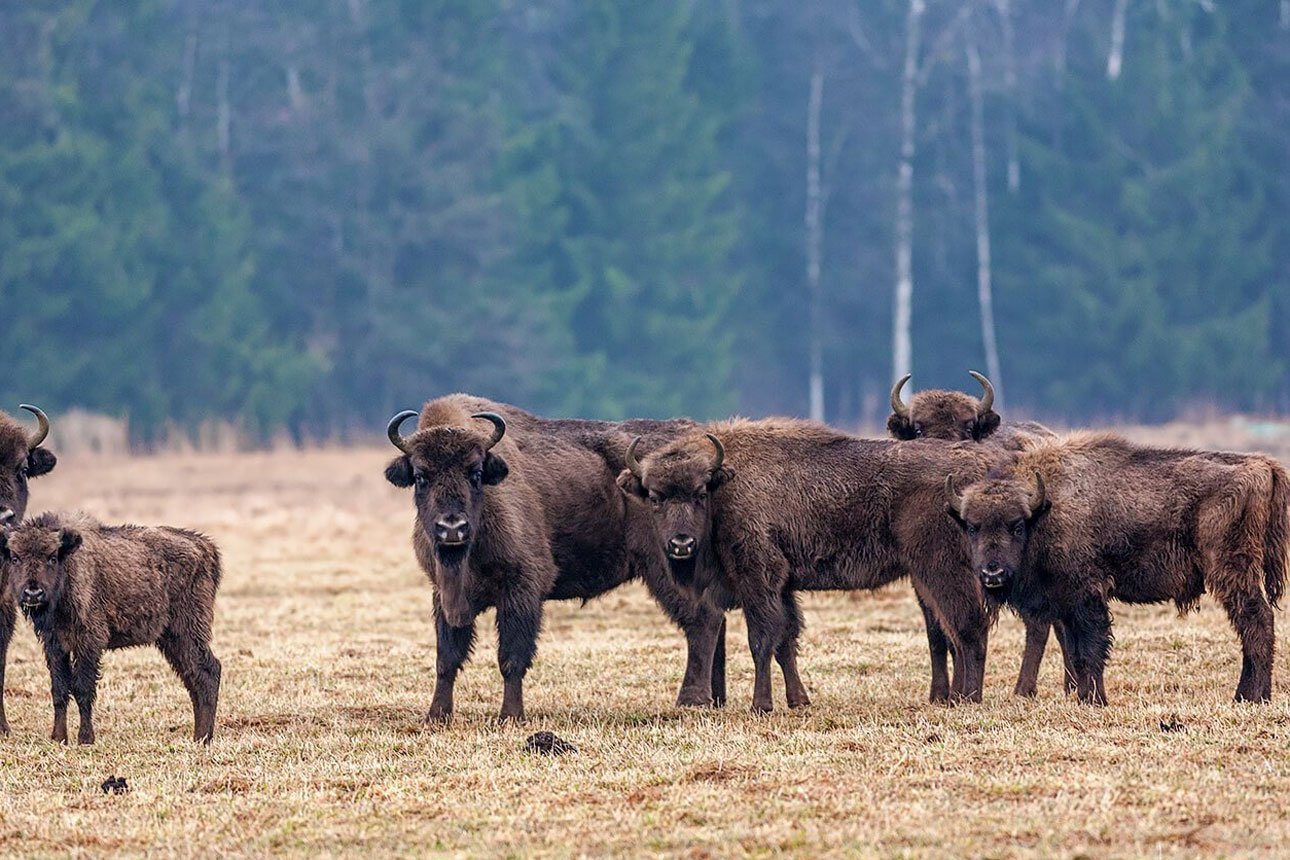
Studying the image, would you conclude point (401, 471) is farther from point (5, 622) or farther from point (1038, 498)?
point (1038, 498)

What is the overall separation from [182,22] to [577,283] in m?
12.6

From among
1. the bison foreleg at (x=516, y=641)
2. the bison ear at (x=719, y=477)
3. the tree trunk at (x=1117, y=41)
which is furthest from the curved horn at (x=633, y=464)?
the tree trunk at (x=1117, y=41)

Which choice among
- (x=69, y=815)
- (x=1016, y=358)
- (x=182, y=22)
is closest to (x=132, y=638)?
(x=69, y=815)

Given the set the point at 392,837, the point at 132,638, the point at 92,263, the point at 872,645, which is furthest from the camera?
the point at 92,263

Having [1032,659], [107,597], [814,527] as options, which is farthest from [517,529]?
[1032,659]

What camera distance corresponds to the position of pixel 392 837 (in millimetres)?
8711

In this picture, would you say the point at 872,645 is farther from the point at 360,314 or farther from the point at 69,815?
the point at 360,314

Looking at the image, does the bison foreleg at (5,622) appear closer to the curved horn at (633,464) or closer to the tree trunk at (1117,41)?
the curved horn at (633,464)

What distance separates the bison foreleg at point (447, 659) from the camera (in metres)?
12.7

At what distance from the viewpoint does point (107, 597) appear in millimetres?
11938

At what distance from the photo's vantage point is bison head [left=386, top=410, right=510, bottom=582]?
12227 millimetres

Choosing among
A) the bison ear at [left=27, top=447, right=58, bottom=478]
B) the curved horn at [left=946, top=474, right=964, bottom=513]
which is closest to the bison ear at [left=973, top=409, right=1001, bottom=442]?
the curved horn at [left=946, top=474, right=964, bottom=513]

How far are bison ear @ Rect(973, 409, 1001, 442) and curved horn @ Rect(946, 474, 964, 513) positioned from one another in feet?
9.37

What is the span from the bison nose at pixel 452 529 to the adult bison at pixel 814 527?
1270 mm
